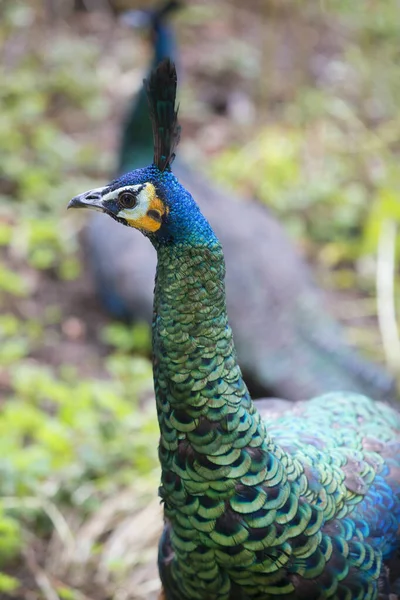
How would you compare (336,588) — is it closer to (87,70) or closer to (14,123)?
(14,123)

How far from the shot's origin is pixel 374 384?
2.89 metres

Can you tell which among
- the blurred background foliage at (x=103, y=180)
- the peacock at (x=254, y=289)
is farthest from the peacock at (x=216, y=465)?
the peacock at (x=254, y=289)

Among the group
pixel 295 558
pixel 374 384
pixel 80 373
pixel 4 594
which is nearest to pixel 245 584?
pixel 295 558

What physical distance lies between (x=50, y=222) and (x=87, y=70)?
8.44 ft

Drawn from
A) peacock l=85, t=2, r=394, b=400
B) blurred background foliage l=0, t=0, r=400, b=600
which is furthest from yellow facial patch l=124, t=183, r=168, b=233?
peacock l=85, t=2, r=394, b=400

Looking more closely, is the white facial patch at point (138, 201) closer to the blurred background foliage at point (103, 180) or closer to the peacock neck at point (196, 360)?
the peacock neck at point (196, 360)

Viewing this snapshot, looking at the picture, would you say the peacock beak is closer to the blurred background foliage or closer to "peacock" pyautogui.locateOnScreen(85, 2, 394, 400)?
the blurred background foliage

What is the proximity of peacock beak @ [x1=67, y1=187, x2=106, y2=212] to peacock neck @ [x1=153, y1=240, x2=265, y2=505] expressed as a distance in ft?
0.47

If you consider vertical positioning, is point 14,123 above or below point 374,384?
above

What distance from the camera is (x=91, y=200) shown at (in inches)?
62.1

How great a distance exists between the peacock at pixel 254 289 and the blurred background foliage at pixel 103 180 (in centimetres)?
24

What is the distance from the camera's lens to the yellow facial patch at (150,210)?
153 centimetres

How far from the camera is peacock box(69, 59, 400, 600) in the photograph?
5.08 feet

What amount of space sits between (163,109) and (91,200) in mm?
218
